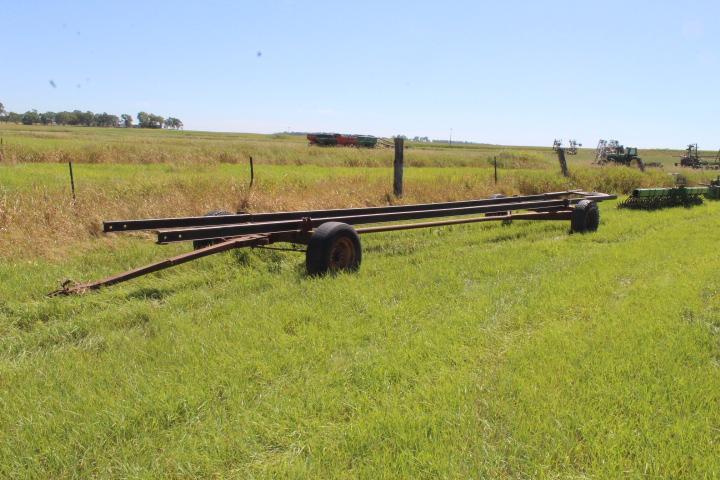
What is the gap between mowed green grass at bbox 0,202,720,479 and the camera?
2.51 meters

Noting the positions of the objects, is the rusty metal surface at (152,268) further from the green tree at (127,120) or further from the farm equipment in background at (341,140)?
the green tree at (127,120)

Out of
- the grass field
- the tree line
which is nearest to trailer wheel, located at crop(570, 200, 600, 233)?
the grass field

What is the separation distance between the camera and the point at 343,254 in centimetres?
594

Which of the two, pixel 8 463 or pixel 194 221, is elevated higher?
pixel 194 221

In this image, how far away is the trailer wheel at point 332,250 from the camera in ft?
18.3

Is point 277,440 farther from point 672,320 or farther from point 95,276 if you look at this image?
point 95,276

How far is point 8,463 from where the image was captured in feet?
8.07

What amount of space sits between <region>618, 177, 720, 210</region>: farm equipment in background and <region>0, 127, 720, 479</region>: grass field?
6.29 m

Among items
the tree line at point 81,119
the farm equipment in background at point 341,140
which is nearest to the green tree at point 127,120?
the tree line at point 81,119

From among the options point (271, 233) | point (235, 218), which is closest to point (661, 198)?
point (271, 233)

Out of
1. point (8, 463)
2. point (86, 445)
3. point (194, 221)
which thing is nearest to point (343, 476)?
point (86, 445)

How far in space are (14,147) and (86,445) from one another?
Result: 20.3m

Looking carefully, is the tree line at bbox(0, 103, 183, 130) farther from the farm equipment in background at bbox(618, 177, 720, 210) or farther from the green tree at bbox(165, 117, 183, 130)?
the farm equipment in background at bbox(618, 177, 720, 210)

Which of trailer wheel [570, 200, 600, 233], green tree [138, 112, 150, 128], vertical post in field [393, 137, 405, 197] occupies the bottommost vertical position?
trailer wheel [570, 200, 600, 233]
